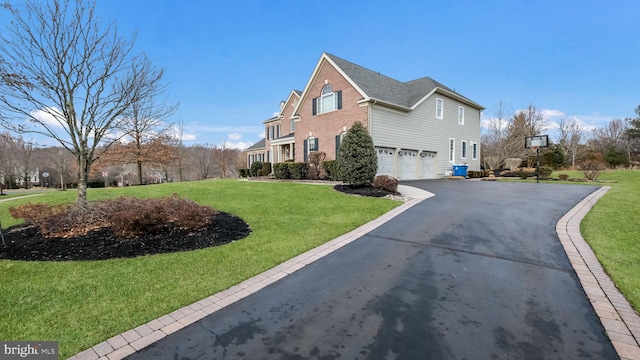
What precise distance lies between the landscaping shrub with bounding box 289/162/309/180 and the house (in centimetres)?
185

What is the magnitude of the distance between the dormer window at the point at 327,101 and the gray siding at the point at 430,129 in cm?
285

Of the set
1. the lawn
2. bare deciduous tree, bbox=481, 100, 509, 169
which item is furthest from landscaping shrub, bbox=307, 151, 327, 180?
bare deciduous tree, bbox=481, 100, 509, 169

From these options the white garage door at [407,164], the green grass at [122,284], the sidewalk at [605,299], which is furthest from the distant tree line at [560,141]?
the green grass at [122,284]

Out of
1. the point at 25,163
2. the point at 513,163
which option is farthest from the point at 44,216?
the point at 25,163

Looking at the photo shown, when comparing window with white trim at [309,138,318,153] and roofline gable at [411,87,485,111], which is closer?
roofline gable at [411,87,485,111]

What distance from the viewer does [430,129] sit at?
70.2 ft

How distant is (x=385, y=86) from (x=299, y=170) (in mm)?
8886

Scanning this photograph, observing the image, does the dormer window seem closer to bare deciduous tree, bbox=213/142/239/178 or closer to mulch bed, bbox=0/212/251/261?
mulch bed, bbox=0/212/251/261

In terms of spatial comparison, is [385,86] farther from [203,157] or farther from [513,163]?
[203,157]

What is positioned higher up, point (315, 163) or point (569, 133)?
point (569, 133)

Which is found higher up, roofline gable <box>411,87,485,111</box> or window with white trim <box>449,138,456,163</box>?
roofline gable <box>411,87,485,111</box>

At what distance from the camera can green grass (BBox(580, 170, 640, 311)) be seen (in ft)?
12.4

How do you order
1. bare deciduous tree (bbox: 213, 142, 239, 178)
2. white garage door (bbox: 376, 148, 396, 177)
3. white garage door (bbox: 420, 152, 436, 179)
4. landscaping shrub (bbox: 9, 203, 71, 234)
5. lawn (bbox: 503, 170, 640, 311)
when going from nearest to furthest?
lawn (bbox: 503, 170, 640, 311) < landscaping shrub (bbox: 9, 203, 71, 234) < white garage door (bbox: 376, 148, 396, 177) < white garage door (bbox: 420, 152, 436, 179) < bare deciduous tree (bbox: 213, 142, 239, 178)

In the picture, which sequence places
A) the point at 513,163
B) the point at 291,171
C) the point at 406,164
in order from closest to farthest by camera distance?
the point at 291,171
the point at 406,164
the point at 513,163
